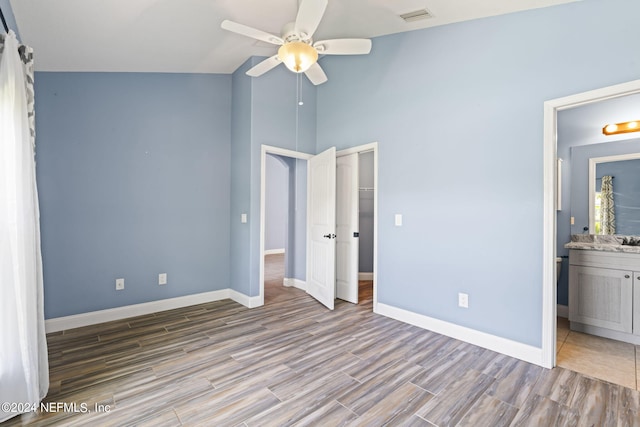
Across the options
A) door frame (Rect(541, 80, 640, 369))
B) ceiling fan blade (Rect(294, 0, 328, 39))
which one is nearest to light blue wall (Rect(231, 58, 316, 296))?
ceiling fan blade (Rect(294, 0, 328, 39))

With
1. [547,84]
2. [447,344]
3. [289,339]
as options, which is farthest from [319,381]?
[547,84]

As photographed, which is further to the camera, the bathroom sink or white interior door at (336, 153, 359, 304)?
white interior door at (336, 153, 359, 304)

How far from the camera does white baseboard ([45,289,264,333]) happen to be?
120 inches

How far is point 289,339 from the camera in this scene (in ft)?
9.46

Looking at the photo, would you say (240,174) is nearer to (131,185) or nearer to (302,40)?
(131,185)

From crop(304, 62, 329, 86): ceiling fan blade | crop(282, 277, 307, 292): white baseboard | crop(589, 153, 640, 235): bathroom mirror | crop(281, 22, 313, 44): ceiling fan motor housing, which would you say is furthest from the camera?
crop(282, 277, 307, 292): white baseboard

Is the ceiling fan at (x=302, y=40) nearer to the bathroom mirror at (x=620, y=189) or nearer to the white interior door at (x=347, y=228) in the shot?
the white interior door at (x=347, y=228)

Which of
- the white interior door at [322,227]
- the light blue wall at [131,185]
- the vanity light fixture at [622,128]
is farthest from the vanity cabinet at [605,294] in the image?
the light blue wall at [131,185]

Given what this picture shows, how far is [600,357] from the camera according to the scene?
2.55 m

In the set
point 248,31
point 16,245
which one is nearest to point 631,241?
point 248,31

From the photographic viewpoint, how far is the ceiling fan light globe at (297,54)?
2209 millimetres

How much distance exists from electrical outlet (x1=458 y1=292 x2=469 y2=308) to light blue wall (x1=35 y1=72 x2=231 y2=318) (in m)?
2.90

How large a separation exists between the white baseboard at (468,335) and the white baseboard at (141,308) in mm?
1664

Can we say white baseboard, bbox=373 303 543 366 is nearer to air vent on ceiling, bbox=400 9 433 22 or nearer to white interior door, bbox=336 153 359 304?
white interior door, bbox=336 153 359 304
